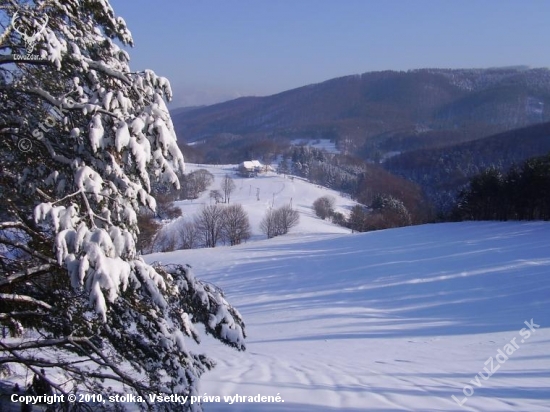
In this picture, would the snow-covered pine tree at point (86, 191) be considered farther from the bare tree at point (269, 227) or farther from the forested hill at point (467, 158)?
the forested hill at point (467, 158)

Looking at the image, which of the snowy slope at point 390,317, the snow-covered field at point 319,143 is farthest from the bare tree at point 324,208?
the snow-covered field at point 319,143

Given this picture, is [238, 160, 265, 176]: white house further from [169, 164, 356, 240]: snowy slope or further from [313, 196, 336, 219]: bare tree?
[313, 196, 336, 219]: bare tree

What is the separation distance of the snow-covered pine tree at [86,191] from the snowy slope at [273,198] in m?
59.1

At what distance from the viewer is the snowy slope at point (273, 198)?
6988 cm

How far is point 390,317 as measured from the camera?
17844 mm

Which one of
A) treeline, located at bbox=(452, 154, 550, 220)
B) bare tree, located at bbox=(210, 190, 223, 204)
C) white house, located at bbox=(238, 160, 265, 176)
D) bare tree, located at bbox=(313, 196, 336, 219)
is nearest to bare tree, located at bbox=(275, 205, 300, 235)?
bare tree, located at bbox=(313, 196, 336, 219)

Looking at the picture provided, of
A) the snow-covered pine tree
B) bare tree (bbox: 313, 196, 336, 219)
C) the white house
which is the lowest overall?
bare tree (bbox: 313, 196, 336, 219)

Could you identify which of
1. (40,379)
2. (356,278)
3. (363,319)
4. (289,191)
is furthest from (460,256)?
(289,191)

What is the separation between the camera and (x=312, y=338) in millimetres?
14898

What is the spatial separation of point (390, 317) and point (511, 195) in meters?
27.2

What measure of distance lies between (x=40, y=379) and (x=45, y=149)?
1.91 metres

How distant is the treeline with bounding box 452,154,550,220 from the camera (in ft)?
119

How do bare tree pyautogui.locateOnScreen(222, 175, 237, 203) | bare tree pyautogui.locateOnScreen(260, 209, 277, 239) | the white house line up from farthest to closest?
the white house < bare tree pyautogui.locateOnScreen(222, 175, 237, 203) < bare tree pyautogui.locateOnScreen(260, 209, 277, 239)

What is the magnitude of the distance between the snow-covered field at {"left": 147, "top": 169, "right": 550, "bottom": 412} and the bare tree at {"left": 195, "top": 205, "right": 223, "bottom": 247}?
1835cm
